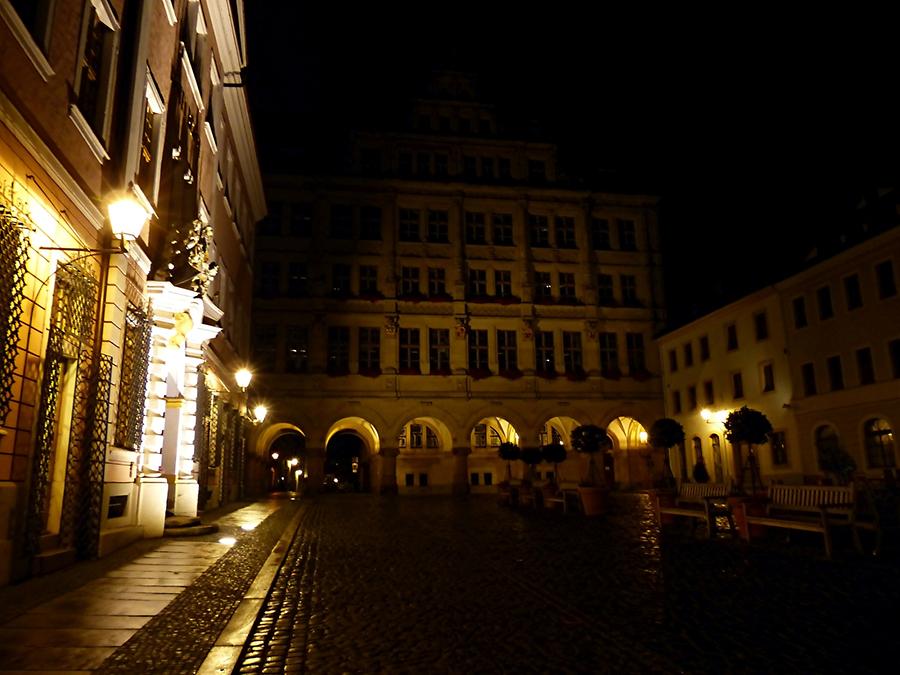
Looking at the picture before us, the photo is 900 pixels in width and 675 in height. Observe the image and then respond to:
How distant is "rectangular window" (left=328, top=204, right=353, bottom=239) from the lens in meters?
39.7

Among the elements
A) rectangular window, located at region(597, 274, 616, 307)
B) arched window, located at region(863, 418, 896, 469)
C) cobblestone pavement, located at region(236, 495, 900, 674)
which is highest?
rectangular window, located at region(597, 274, 616, 307)

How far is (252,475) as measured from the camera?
36.2m

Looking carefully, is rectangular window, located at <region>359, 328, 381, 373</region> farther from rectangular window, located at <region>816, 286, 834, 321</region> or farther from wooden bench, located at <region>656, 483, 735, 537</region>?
wooden bench, located at <region>656, 483, 735, 537</region>

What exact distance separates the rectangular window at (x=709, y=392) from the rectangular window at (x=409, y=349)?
15.6 metres

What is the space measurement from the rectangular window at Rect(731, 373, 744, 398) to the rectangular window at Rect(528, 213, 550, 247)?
1324cm

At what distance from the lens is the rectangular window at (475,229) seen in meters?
40.8

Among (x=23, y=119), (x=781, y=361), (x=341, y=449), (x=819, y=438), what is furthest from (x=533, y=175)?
(x=23, y=119)

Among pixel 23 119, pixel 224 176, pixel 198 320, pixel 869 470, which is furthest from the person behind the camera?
pixel 869 470

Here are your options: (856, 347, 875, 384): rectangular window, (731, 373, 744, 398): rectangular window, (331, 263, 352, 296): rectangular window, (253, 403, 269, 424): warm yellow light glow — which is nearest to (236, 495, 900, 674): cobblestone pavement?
(856, 347, 875, 384): rectangular window

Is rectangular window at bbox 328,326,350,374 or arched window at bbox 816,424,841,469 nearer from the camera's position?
arched window at bbox 816,424,841,469

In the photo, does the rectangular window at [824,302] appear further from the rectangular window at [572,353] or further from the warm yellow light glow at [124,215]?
the warm yellow light glow at [124,215]

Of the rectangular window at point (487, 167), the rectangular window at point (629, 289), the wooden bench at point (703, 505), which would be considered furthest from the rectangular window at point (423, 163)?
the wooden bench at point (703, 505)

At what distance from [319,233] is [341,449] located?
25.1 m

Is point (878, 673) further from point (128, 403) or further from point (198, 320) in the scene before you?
point (198, 320)
